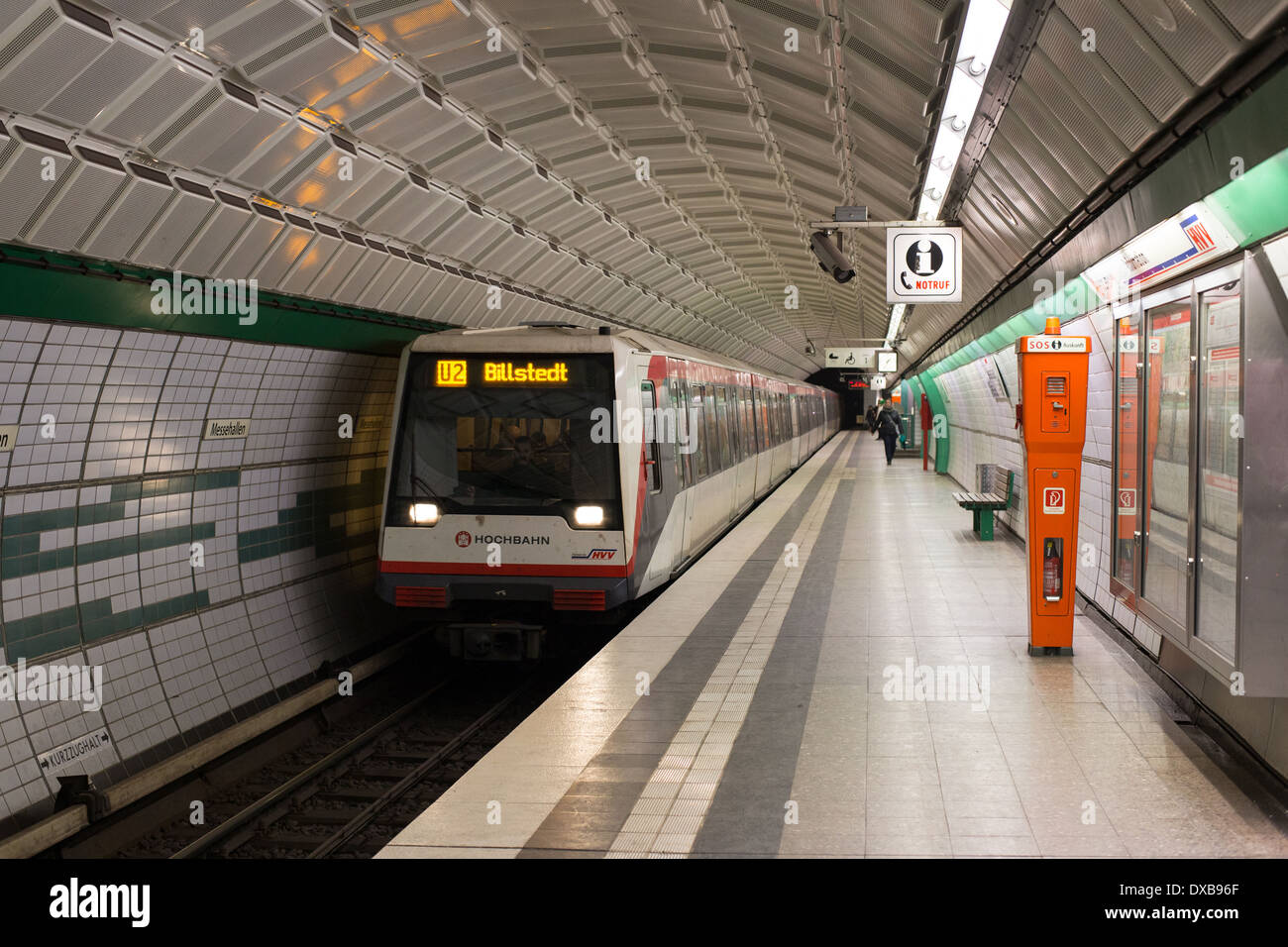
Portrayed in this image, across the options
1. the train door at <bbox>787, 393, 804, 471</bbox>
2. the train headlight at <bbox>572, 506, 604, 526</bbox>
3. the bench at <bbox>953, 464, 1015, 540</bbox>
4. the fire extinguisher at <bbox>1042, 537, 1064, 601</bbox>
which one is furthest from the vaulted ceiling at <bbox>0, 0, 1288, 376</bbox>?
the train door at <bbox>787, 393, 804, 471</bbox>

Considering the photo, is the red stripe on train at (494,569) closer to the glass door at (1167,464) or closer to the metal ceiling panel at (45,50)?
the glass door at (1167,464)

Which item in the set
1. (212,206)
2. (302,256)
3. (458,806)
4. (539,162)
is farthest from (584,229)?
(458,806)

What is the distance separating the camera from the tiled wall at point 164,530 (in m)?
7.07

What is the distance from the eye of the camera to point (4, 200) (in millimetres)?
5898

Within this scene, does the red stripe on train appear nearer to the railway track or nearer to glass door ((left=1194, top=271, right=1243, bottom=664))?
the railway track

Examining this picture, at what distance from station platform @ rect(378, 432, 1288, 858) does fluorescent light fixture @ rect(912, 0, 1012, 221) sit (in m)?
3.80

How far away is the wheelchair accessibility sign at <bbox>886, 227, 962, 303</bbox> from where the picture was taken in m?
11.6

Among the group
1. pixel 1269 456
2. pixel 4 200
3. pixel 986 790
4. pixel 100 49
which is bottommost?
pixel 986 790

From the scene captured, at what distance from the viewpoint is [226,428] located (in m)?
9.32

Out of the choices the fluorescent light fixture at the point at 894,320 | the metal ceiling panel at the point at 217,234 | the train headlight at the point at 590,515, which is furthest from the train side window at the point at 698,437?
the fluorescent light fixture at the point at 894,320

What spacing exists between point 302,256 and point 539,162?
3392mm

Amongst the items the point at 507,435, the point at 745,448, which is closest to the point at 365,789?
the point at 507,435

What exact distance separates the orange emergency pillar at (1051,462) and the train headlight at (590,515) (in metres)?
3.44
